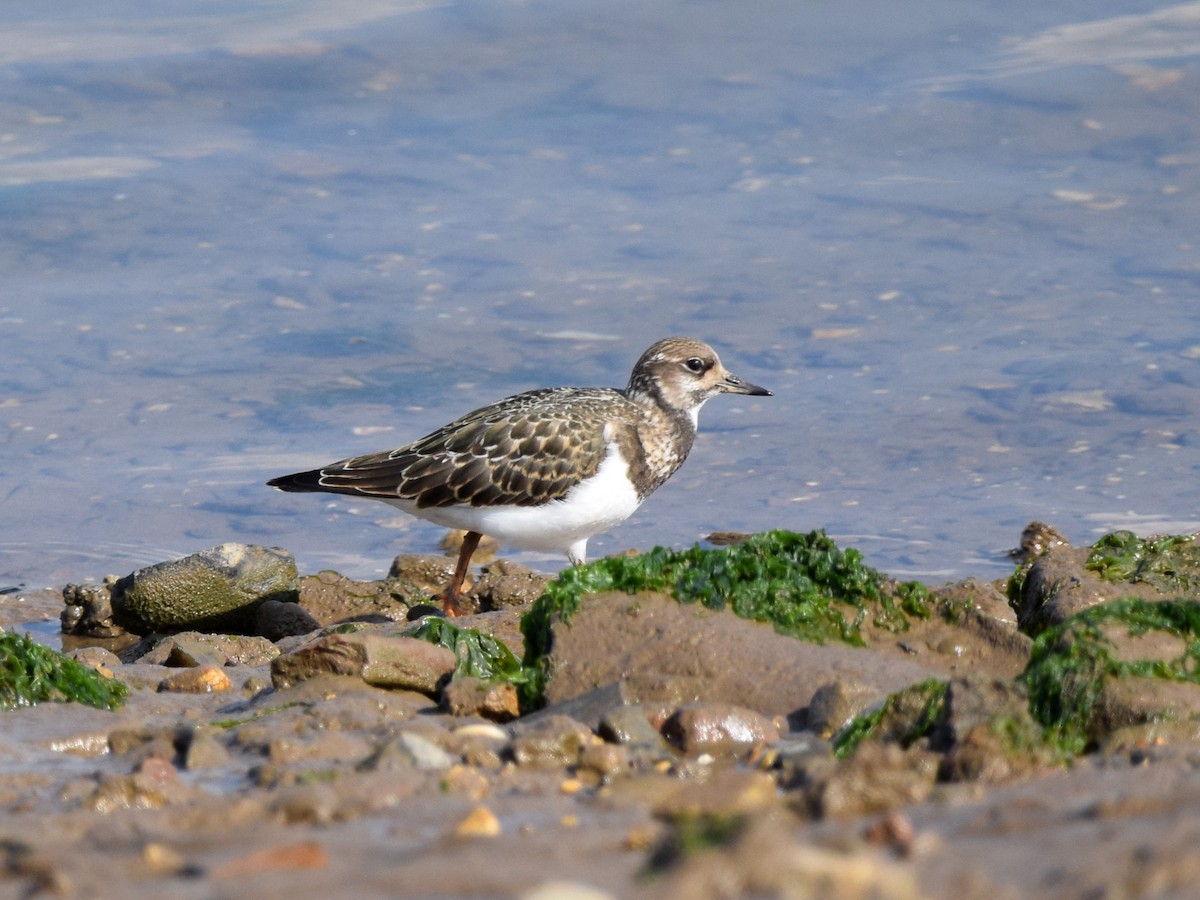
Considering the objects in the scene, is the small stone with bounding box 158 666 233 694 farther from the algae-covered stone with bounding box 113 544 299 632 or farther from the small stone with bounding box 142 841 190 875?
the small stone with bounding box 142 841 190 875

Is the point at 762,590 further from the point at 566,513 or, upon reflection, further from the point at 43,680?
the point at 566,513

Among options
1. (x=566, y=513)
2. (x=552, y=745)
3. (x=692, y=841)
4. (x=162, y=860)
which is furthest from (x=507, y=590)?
(x=692, y=841)

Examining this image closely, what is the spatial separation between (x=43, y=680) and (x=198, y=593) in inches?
78.1

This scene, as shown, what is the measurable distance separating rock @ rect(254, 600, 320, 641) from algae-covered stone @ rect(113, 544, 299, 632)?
2.2 inches

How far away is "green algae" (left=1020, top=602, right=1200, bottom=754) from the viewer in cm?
346

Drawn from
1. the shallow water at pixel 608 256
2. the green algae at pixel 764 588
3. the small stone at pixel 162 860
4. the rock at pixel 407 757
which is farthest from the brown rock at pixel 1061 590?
the small stone at pixel 162 860

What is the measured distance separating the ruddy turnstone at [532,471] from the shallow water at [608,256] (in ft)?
2.27

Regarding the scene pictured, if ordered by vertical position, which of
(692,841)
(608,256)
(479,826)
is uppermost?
(608,256)

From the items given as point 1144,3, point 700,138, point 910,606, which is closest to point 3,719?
point 910,606

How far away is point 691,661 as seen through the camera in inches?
160

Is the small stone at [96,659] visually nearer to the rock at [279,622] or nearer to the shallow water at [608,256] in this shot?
the rock at [279,622]

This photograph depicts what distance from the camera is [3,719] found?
3920 mm

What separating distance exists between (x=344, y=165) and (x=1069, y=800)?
8.52 m

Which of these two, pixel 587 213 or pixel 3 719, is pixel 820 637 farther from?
pixel 587 213
